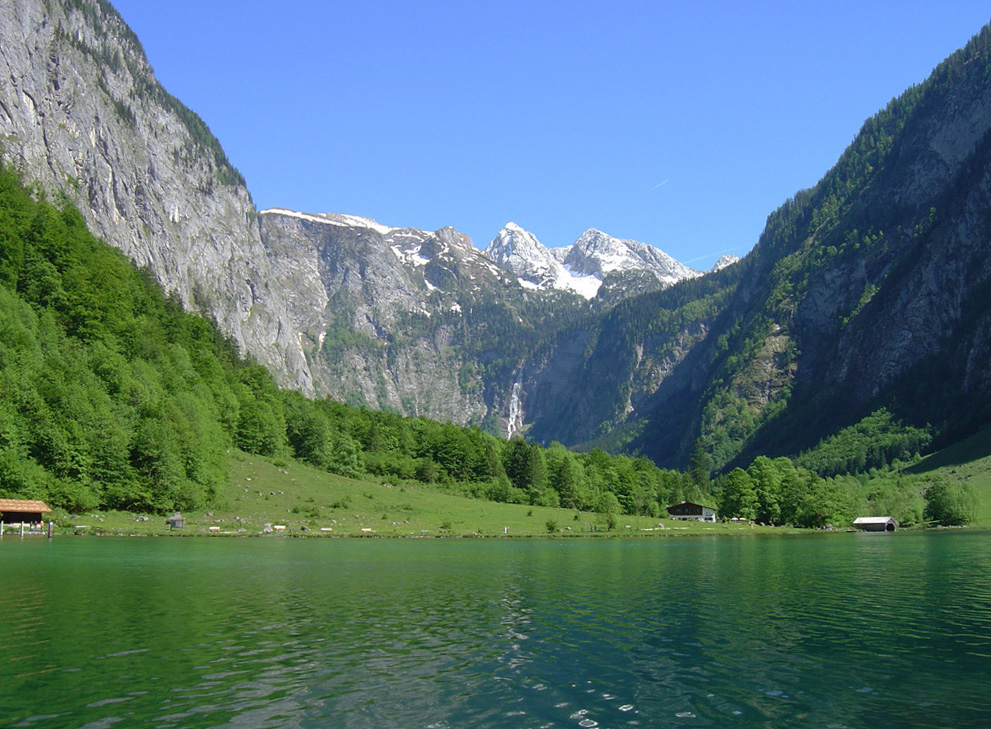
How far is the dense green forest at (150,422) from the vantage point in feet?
326

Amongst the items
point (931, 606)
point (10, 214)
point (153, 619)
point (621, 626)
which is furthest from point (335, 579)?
point (10, 214)

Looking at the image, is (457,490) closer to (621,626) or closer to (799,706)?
(621,626)

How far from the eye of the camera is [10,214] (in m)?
131

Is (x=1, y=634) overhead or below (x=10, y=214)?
below

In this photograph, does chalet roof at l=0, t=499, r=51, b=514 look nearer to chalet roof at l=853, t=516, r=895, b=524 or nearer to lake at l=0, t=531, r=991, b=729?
lake at l=0, t=531, r=991, b=729

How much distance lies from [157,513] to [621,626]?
9150 centimetres

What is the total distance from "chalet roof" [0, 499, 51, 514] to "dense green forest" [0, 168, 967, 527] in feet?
8.83

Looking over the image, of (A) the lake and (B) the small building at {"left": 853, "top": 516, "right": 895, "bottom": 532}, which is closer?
(A) the lake

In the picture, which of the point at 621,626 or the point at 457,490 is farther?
the point at 457,490

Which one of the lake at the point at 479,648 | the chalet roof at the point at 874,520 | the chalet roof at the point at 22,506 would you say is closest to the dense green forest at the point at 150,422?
the chalet roof at the point at 22,506

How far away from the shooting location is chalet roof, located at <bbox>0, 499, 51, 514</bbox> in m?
84.6

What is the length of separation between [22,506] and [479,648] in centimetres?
7862

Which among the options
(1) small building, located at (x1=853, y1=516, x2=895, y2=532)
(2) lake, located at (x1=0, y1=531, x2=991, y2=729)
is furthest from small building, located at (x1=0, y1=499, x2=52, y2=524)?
(1) small building, located at (x1=853, y1=516, x2=895, y2=532)

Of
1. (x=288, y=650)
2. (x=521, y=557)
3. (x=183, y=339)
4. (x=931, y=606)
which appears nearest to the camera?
(x=288, y=650)
